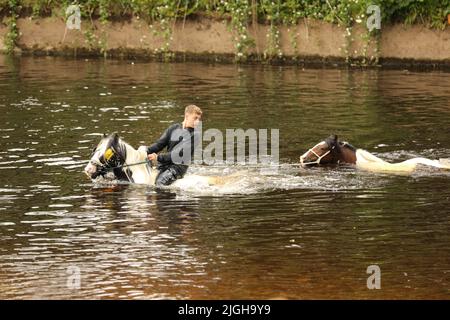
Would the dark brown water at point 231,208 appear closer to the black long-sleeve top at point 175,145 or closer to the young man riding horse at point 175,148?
the young man riding horse at point 175,148

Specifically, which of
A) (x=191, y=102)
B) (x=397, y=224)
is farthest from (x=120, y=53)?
(x=397, y=224)

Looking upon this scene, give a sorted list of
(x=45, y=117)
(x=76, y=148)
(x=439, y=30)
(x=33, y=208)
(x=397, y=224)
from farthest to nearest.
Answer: (x=439, y=30) < (x=45, y=117) < (x=76, y=148) < (x=33, y=208) < (x=397, y=224)

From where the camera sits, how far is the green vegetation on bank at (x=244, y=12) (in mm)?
34281

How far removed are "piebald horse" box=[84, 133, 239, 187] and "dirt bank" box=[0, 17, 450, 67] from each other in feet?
55.2

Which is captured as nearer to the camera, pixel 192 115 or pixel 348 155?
pixel 192 115

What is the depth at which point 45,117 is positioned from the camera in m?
25.6

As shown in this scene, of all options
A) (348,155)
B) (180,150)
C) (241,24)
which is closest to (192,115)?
(180,150)

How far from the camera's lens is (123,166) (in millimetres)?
18328

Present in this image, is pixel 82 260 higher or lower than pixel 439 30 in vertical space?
lower

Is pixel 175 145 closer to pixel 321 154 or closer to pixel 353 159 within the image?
pixel 321 154

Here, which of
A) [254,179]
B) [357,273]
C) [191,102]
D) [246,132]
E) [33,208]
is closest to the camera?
[357,273]

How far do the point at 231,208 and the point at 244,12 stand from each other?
19.2 m

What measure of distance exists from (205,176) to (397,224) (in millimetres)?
4359
